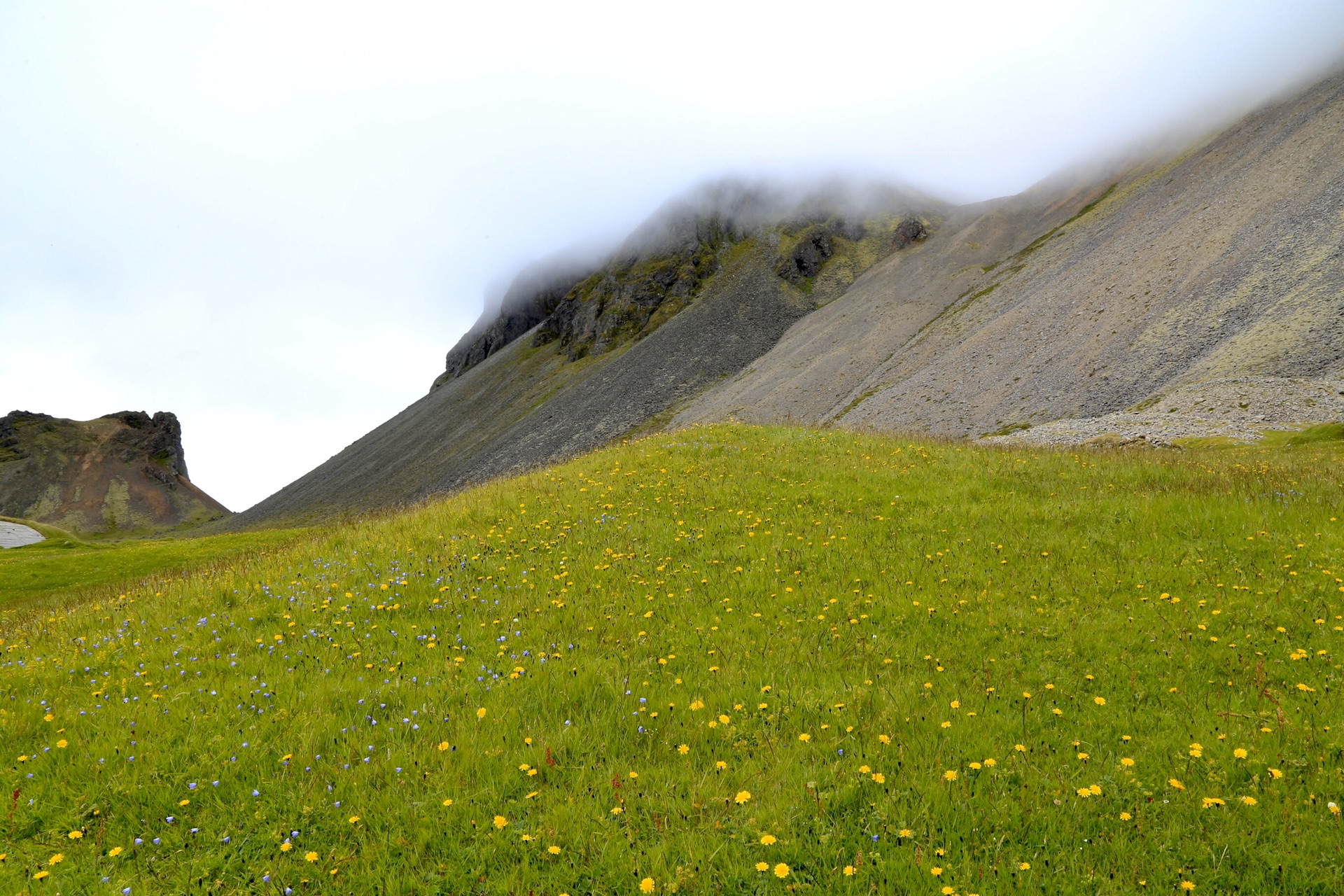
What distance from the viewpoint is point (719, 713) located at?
623 centimetres

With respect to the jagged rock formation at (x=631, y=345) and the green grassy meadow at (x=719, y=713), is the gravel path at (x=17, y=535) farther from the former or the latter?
the green grassy meadow at (x=719, y=713)

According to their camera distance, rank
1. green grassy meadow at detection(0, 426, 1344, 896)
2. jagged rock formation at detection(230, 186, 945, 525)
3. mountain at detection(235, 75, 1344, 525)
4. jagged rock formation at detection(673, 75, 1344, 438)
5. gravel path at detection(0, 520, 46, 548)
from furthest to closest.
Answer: jagged rock formation at detection(230, 186, 945, 525)
gravel path at detection(0, 520, 46, 548)
mountain at detection(235, 75, 1344, 525)
jagged rock formation at detection(673, 75, 1344, 438)
green grassy meadow at detection(0, 426, 1344, 896)

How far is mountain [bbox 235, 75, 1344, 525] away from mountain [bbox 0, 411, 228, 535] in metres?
74.0

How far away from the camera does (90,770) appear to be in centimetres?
557

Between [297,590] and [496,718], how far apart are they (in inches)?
221

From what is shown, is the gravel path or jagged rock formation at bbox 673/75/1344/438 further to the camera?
the gravel path

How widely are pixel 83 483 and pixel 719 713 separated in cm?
24871

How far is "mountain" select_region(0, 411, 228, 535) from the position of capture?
174250mm

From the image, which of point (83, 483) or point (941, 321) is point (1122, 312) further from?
point (83, 483)

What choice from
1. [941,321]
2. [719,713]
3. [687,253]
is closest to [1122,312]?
[941,321]

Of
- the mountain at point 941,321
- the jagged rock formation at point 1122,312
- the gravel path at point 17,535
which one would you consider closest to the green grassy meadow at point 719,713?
the mountain at point 941,321

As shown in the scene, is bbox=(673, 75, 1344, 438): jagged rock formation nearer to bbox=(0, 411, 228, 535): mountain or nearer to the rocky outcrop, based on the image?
the rocky outcrop

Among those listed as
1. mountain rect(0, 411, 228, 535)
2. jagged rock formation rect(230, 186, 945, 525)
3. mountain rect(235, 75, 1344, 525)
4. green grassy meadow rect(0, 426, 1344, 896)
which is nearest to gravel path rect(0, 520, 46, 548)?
jagged rock formation rect(230, 186, 945, 525)

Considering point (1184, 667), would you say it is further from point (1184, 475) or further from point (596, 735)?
point (1184, 475)
